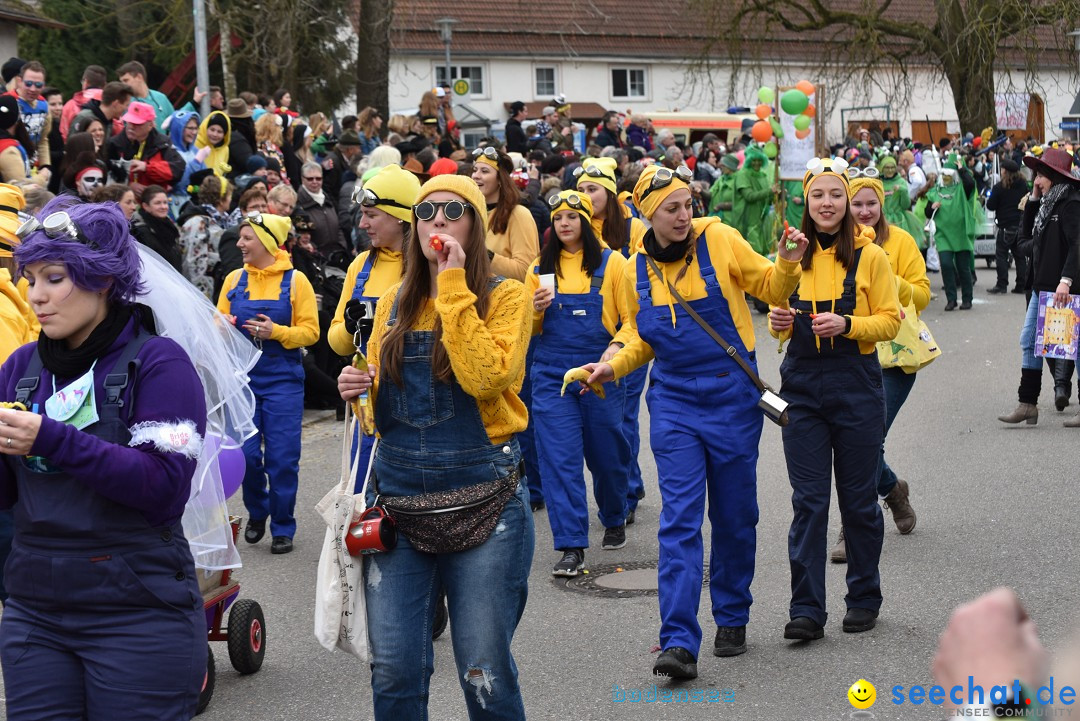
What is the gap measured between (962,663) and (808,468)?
4659 millimetres

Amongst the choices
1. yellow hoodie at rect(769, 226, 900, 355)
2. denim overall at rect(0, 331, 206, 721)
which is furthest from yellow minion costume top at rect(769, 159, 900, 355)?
denim overall at rect(0, 331, 206, 721)

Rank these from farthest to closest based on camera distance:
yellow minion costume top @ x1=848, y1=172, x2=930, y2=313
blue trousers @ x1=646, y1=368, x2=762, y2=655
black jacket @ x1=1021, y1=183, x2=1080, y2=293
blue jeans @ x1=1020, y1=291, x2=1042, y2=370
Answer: blue jeans @ x1=1020, y1=291, x2=1042, y2=370
black jacket @ x1=1021, y1=183, x2=1080, y2=293
yellow minion costume top @ x1=848, y1=172, x2=930, y2=313
blue trousers @ x1=646, y1=368, x2=762, y2=655

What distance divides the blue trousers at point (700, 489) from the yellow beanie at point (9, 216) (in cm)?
272

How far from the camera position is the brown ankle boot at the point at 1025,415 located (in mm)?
11500

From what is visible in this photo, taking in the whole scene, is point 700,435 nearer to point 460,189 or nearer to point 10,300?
point 460,189

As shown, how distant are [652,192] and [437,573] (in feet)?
8.05

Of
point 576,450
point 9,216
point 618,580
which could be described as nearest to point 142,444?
point 9,216

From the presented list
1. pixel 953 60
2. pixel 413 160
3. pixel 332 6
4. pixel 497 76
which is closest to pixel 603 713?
pixel 413 160

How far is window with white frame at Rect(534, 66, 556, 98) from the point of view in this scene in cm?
5178

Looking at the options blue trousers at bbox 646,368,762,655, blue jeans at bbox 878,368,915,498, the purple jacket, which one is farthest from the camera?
blue jeans at bbox 878,368,915,498

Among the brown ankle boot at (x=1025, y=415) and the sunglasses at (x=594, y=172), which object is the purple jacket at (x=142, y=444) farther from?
the brown ankle boot at (x=1025, y=415)

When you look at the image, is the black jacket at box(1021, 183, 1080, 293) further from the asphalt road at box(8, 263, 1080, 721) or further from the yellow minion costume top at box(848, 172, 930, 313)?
the yellow minion costume top at box(848, 172, 930, 313)

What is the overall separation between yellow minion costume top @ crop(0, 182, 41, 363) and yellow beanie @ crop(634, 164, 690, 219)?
257 cm

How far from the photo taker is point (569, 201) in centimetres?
813
